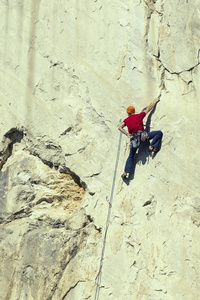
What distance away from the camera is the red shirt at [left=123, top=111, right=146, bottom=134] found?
566cm

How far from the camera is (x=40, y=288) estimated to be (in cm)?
598

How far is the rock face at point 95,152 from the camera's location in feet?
18.6

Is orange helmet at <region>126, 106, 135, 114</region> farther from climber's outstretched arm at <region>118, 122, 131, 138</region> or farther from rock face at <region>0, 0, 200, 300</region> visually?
rock face at <region>0, 0, 200, 300</region>

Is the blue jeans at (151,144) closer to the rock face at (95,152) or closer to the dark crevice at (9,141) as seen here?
the rock face at (95,152)

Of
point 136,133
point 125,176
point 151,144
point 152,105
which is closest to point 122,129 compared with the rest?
point 136,133

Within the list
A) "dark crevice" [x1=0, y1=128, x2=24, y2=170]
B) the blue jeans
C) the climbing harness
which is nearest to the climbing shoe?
the blue jeans

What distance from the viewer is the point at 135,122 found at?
5660mm

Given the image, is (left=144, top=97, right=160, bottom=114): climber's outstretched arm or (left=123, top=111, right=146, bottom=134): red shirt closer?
(left=123, top=111, right=146, bottom=134): red shirt

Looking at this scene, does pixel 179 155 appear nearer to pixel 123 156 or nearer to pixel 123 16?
pixel 123 156

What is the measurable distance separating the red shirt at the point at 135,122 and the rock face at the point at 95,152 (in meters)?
0.30

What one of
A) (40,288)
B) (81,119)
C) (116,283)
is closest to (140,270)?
(116,283)

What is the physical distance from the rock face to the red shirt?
30 cm

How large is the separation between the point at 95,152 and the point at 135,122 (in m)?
0.86

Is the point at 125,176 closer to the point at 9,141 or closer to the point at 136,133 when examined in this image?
the point at 136,133
